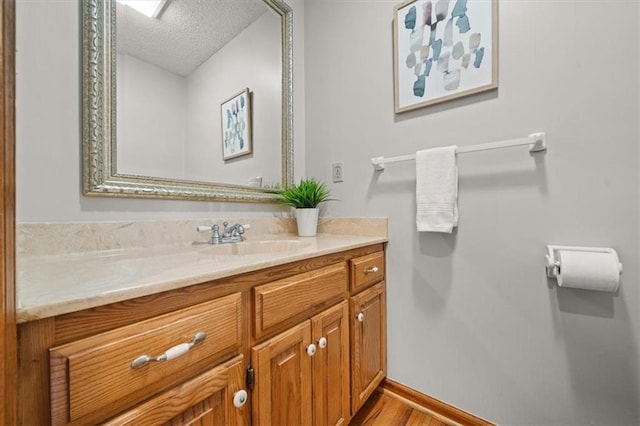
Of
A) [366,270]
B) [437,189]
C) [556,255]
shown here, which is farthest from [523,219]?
[366,270]

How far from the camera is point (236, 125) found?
127cm

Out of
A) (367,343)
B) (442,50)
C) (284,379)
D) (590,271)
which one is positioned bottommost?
(367,343)

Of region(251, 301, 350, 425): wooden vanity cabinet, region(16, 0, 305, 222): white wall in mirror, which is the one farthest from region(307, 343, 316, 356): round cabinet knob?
region(16, 0, 305, 222): white wall in mirror

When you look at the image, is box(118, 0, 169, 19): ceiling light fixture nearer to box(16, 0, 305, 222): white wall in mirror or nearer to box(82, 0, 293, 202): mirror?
box(82, 0, 293, 202): mirror

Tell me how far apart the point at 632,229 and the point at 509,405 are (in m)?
0.77

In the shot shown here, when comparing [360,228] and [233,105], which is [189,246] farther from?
[360,228]

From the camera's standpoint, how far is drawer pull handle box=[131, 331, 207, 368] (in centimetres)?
46

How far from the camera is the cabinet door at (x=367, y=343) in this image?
3.48 ft

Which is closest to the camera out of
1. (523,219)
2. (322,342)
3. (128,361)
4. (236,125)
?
(128,361)

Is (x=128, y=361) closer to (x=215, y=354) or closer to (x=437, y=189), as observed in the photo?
(x=215, y=354)

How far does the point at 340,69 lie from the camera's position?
1.49 m

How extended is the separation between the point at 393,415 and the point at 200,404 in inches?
39.0

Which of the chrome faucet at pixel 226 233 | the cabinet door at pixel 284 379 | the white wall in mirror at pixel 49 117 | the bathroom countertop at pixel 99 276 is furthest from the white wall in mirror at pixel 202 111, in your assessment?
the cabinet door at pixel 284 379

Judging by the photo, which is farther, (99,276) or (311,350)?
(311,350)
